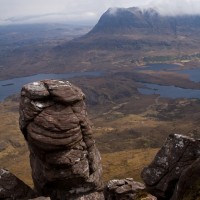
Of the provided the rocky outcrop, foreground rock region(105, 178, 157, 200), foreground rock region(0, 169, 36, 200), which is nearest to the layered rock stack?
foreground rock region(105, 178, 157, 200)

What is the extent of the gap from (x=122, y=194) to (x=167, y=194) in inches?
195

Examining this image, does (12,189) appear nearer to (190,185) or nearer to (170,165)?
(170,165)

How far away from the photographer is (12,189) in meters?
42.5

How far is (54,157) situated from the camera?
128 ft

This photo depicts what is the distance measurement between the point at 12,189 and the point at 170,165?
1756cm

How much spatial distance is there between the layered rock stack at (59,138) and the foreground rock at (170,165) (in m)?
6.76

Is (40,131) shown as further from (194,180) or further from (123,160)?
(123,160)

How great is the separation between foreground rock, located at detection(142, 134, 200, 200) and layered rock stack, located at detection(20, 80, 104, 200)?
6.76 meters

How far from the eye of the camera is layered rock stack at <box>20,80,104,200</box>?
126 feet

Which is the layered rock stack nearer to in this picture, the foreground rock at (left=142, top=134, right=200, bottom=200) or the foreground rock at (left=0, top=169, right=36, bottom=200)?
the foreground rock at (left=0, top=169, right=36, bottom=200)

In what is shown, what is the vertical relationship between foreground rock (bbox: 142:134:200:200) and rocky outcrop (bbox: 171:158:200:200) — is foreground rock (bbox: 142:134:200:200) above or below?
below

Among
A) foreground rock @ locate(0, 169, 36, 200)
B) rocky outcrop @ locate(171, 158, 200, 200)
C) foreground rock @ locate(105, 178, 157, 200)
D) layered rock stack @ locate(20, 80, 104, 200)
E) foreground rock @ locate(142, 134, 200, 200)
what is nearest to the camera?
rocky outcrop @ locate(171, 158, 200, 200)

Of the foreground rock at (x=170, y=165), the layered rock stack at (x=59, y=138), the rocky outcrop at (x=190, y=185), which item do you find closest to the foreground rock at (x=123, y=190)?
the layered rock stack at (x=59, y=138)

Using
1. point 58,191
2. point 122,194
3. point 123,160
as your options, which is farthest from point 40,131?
point 123,160
